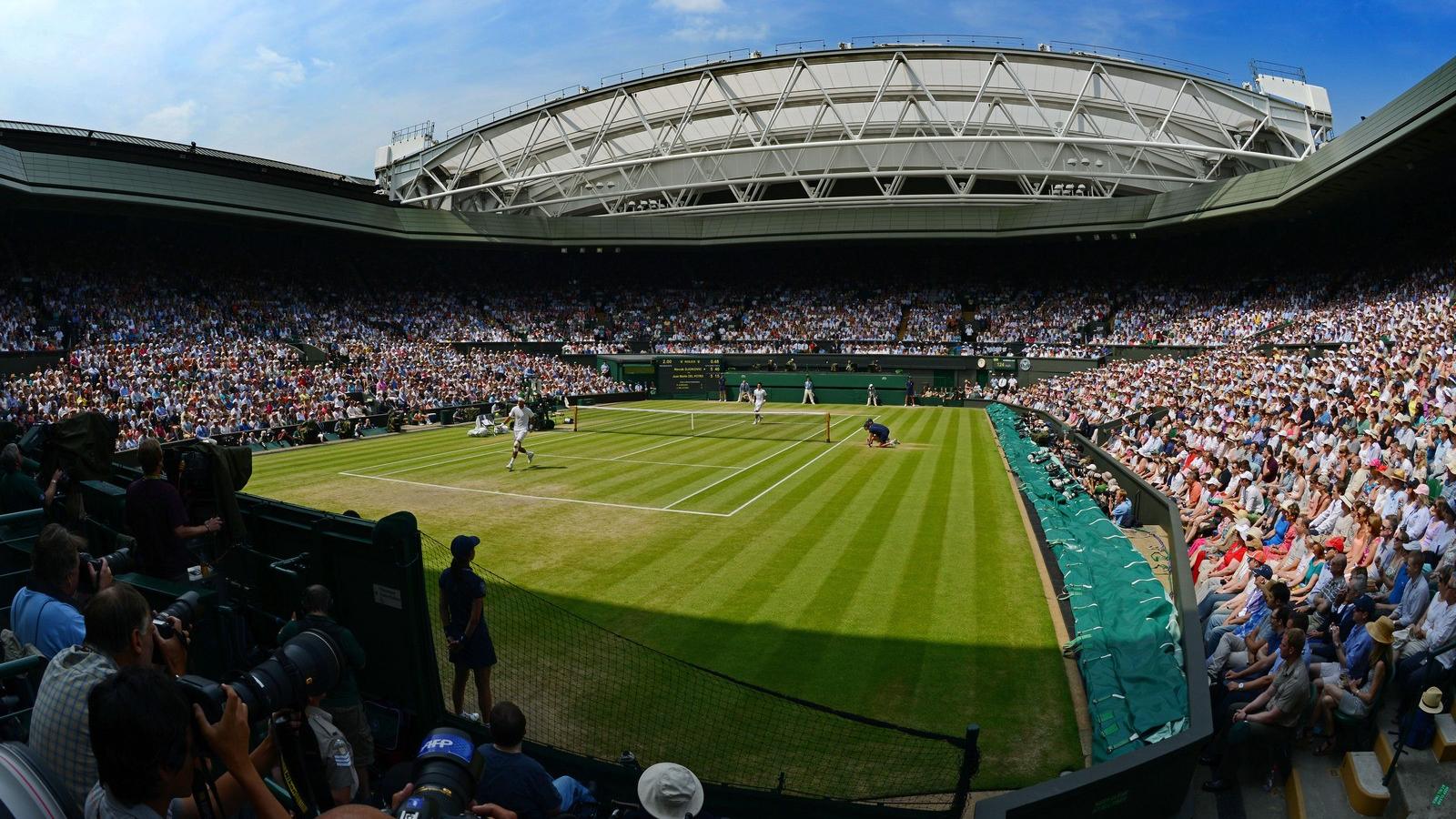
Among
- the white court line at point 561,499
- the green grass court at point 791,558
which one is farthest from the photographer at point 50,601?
the white court line at point 561,499

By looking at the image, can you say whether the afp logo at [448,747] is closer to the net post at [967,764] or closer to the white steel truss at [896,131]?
the net post at [967,764]

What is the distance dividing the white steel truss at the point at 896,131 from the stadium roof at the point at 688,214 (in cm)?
165

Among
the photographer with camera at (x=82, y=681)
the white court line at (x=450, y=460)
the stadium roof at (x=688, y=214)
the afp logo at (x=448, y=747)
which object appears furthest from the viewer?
the stadium roof at (x=688, y=214)

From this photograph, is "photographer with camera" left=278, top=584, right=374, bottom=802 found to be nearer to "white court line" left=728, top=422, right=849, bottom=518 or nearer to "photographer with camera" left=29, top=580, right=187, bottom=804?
"photographer with camera" left=29, top=580, right=187, bottom=804

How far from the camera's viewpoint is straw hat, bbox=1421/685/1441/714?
21.6 feet

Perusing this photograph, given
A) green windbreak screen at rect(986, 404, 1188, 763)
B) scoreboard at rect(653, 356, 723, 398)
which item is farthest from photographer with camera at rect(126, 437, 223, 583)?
scoreboard at rect(653, 356, 723, 398)

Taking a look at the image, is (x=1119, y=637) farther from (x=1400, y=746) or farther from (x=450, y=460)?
(x=450, y=460)

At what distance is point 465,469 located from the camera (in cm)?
2356

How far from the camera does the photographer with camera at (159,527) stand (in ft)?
20.5

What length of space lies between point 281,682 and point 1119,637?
29.0 ft

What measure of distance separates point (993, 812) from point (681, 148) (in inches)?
2330

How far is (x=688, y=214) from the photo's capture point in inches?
2371

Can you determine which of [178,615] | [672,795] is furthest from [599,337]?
[672,795]

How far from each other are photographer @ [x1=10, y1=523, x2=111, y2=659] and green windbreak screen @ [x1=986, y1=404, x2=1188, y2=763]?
812 cm
